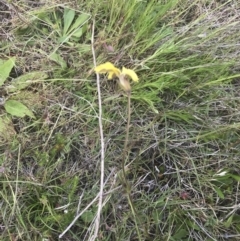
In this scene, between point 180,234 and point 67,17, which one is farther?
point 67,17

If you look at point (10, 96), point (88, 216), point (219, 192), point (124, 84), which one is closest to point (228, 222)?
point (219, 192)

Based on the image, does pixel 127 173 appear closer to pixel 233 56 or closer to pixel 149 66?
pixel 149 66

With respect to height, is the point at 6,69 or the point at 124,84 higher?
the point at 124,84

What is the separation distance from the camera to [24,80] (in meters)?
1.44

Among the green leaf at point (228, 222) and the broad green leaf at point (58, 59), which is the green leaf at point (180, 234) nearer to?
the green leaf at point (228, 222)

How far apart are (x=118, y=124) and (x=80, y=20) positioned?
36cm

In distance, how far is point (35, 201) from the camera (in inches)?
53.6

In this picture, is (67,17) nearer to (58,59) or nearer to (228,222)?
(58,59)

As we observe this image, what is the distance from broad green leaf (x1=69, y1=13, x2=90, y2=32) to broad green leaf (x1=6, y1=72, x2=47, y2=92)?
0.18 meters

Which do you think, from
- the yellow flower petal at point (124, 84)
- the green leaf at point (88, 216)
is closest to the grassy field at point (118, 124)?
the green leaf at point (88, 216)

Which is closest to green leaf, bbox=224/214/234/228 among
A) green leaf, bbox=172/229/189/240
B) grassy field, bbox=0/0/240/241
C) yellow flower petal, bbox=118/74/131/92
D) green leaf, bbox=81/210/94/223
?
grassy field, bbox=0/0/240/241

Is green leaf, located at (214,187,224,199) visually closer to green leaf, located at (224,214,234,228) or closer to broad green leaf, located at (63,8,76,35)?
green leaf, located at (224,214,234,228)

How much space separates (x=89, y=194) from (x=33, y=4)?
0.65 meters

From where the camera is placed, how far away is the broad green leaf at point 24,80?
1.44 metres
